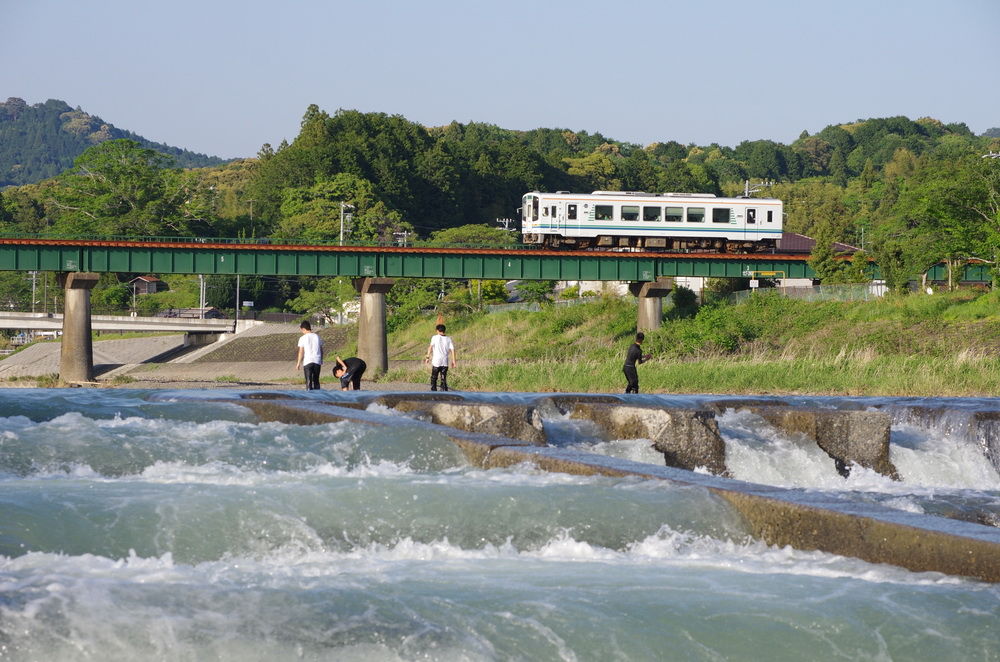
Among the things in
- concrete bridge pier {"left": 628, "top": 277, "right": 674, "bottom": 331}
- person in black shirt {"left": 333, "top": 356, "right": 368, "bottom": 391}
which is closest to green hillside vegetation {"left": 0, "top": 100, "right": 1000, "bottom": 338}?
concrete bridge pier {"left": 628, "top": 277, "right": 674, "bottom": 331}

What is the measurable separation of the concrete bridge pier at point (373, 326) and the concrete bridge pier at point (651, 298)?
12.9 metres

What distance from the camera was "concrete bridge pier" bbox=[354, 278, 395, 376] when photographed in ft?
198

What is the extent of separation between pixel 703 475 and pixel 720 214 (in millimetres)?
56333

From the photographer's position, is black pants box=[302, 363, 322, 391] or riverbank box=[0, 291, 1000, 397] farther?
riverbank box=[0, 291, 1000, 397]

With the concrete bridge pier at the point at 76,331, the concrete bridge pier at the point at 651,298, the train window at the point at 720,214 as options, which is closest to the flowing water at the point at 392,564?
the concrete bridge pier at the point at 76,331

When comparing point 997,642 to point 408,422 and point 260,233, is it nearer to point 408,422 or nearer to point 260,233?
point 408,422

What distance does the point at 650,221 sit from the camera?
68.0 metres

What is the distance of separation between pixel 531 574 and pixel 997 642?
3.60m

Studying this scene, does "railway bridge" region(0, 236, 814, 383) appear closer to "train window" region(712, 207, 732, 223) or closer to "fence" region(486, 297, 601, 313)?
"train window" region(712, 207, 732, 223)

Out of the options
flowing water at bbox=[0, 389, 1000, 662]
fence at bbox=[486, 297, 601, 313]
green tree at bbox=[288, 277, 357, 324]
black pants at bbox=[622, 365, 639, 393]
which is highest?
flowing water at bbox=[0, 389, 1000, 662]

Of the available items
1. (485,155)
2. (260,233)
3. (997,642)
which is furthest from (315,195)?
(997,642)

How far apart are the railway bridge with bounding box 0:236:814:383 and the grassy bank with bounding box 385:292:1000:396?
101 inches

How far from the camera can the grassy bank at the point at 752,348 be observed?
1332 inches

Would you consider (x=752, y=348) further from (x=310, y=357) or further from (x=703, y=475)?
(x=703, y=475)
